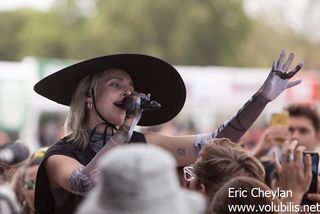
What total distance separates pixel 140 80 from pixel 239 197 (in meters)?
1.34

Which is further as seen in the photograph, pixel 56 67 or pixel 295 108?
pixel 56 67

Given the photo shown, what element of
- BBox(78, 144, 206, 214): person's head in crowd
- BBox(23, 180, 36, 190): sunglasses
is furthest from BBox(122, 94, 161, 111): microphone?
BBox(78, 144, 206, 214): person's head in crowd

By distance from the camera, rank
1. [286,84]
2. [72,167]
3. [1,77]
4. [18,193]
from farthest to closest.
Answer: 1. [1,77]
2. [18,193]
3. [286,84]
4. [72,167]

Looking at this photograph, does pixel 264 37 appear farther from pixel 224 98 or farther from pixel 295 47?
pixel 224 98

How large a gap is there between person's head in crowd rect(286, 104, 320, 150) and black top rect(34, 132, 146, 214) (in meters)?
2.51

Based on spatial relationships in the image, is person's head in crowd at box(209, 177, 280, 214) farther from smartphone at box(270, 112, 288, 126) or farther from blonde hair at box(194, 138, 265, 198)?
smartphone at box(270, 112, 288, 126)

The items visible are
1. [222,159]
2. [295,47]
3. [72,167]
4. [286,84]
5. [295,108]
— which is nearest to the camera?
[222,159]

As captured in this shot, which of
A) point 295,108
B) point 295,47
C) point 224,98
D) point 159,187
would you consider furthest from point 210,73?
point 295,47

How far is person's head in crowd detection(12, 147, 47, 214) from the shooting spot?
4.04 meters

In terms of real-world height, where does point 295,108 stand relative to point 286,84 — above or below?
below

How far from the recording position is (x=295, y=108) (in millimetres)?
5906

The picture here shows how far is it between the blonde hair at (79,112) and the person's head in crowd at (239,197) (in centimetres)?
96

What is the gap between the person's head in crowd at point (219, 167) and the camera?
9.99 feet

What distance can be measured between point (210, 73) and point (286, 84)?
45.0 feet
